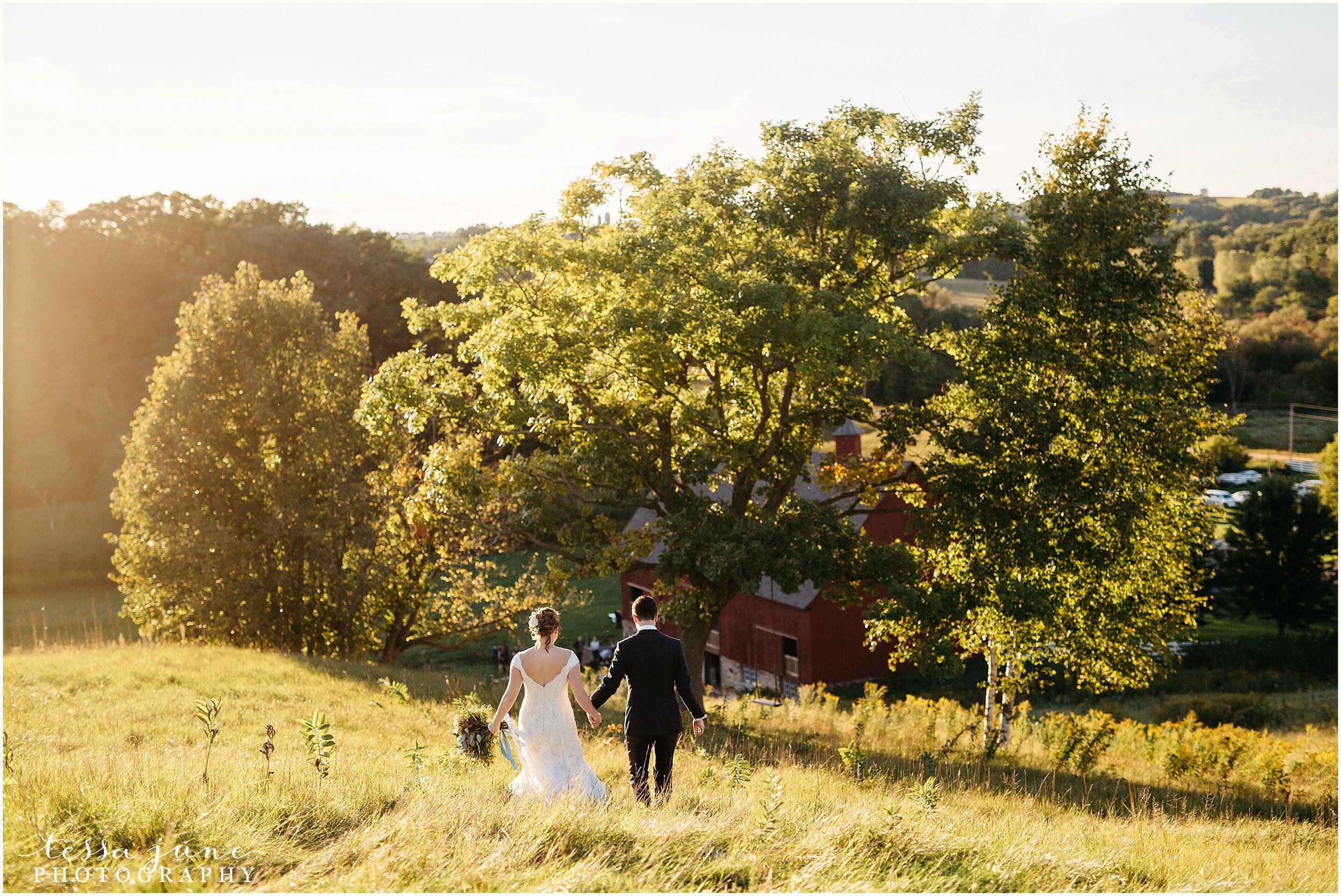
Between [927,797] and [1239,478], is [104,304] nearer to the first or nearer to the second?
[927,797]

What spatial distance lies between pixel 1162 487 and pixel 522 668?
15626mm

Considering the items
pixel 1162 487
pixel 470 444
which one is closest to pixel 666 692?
pixel 470 444

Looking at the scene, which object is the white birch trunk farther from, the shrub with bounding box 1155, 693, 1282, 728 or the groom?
the groom

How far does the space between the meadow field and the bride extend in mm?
375

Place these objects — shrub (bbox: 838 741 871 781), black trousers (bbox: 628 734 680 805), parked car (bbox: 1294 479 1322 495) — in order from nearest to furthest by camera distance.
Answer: black trousers (bbox: 628 734 680 805), shrub (bbox: 838 741 871 781), parked car (bbox: 1294 479 1322 495)

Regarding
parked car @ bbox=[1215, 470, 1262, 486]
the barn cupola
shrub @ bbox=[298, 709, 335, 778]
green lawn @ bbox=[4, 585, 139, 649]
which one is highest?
the barn cupola

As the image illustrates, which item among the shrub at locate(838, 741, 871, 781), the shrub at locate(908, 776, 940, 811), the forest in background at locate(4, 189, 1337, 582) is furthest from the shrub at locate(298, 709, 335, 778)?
the forest in background at locate(4, 189, 1337, 582)

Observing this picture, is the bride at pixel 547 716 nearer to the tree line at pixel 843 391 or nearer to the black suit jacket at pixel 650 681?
the black suit jacket at pixel 650 681

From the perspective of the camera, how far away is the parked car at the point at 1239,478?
61500 millimetres

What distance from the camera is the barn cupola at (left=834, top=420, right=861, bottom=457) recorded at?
3114 cm

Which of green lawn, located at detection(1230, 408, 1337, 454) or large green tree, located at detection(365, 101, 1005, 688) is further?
green lawn, located at detection(1230, 408, 1337, 454)

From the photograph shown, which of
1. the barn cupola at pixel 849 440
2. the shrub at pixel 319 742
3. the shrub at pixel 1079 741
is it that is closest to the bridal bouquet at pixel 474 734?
the shrub at pixel 319 742

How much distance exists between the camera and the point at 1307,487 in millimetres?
54531

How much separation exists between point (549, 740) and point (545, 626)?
3.18 ft
